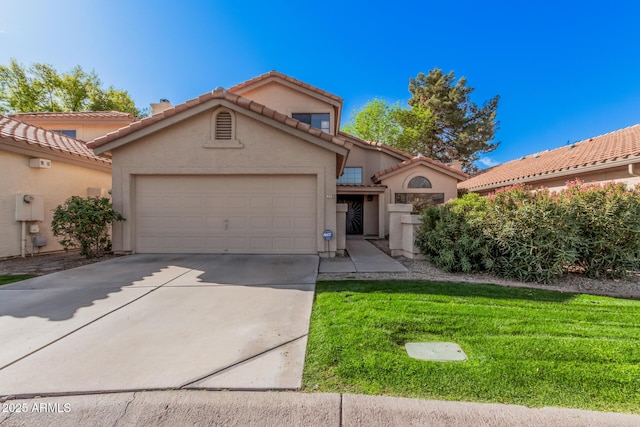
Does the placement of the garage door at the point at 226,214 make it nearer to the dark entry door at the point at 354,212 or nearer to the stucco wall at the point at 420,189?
the stucco wall at the point at 420,189

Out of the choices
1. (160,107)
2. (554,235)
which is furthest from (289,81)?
(554,235)

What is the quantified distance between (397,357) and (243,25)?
1640cm

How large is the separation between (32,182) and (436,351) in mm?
11960

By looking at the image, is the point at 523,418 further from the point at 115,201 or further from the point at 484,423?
the point at 115,201

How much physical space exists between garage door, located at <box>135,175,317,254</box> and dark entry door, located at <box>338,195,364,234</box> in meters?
7.46

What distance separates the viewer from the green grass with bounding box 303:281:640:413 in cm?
232

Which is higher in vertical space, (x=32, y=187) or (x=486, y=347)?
(x=32, y=187)

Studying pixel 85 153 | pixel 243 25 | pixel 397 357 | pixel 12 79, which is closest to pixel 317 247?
pixel 397 357

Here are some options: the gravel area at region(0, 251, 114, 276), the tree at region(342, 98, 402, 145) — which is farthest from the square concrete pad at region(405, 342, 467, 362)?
the tree at region(342, 98, 402, 145)

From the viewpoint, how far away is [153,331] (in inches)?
133

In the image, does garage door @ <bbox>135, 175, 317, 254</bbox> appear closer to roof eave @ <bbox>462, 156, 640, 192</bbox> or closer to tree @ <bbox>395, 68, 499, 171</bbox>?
roof eave @ <bbox>462, 156, 640, 192</bbox>

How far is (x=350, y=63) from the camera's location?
2316 centimetres

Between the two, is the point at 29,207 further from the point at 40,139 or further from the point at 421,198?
the point at 421,198

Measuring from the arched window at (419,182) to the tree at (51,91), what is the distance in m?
30.6
